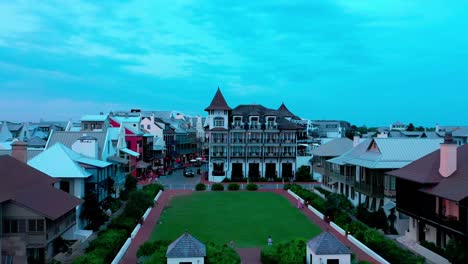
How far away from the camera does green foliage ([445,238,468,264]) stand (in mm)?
21045

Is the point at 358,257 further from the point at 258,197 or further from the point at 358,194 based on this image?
the point at 258,197

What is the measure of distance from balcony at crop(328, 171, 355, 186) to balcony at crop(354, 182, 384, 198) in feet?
7.07

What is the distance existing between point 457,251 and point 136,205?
21701 millimetres

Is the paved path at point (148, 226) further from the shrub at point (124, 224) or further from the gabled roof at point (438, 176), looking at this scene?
the gabled roof at point (438, 176)

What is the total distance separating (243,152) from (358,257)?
134ft

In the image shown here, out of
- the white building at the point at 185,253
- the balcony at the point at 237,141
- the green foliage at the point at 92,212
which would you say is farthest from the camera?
the balcony at the point at 237,141

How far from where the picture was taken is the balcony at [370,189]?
34.6m

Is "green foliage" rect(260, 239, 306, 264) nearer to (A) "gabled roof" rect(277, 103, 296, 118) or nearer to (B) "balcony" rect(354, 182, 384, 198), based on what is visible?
(B) "balcony" rect(354, 182, 384, 198)

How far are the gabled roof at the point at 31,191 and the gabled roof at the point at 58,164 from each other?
8.40 feet

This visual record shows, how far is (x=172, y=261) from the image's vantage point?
68.5ft

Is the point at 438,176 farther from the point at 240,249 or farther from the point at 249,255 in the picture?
A: the point at 240,249

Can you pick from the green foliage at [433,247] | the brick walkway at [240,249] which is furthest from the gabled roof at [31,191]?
the green foliage at [433,247]

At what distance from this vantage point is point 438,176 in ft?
89.0

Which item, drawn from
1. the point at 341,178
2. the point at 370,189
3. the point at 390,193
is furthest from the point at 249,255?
the point at 341,178
